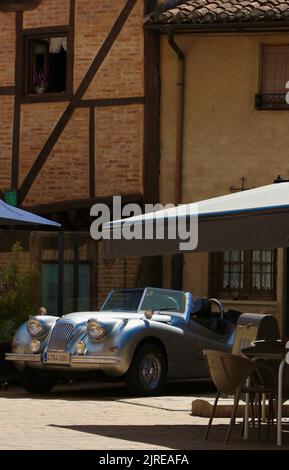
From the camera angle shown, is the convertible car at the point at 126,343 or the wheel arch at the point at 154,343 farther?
the wheel arch at the point at 154,343

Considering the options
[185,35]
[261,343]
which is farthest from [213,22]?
[261,343]

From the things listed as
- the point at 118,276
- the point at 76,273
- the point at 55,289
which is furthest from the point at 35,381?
the point at 118,276

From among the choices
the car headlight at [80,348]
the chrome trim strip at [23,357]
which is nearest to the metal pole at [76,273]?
the chrome trim strip at [23,357]

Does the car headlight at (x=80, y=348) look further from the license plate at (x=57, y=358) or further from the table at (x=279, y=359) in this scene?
the table at (x=279, y=359)

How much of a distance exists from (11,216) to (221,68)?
585cm

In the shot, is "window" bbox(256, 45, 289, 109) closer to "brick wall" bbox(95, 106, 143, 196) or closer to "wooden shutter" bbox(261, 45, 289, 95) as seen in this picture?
"wooden shutter" bbox(261, 45, 289, 95)

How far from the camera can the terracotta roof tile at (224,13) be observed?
21250 mm

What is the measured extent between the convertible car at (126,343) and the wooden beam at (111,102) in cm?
608

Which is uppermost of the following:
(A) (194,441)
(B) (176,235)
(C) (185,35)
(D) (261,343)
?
(C) (185,35)

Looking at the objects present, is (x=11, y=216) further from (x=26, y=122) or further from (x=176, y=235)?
(x=176, y=235)

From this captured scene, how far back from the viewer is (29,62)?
2370 centimetres

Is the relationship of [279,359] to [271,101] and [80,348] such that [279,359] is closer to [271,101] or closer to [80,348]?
[80,348]

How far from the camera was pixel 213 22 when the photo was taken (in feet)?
70.5

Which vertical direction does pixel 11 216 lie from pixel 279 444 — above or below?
above
